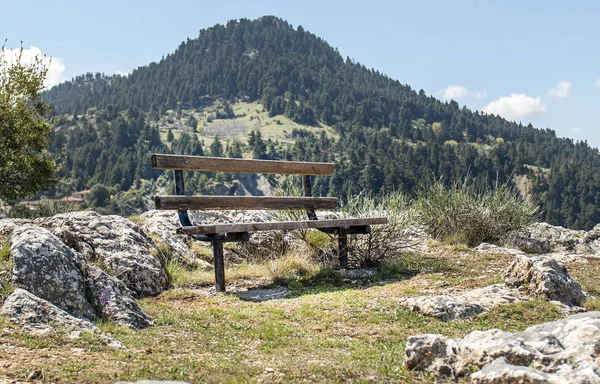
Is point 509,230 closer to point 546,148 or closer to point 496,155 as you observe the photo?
point 496,155

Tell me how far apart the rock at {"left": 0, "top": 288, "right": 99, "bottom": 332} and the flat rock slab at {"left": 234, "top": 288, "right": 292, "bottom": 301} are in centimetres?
236

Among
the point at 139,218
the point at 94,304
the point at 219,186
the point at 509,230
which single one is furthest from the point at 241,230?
the point at 219,186

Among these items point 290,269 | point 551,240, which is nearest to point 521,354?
point 290,269

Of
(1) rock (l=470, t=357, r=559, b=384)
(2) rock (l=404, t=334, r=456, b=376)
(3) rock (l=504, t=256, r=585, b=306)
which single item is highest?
(1) rock (l=470, t=357, r=559, b=384)

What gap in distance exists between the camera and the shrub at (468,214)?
10.7 meters

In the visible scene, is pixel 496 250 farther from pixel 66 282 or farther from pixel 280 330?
pixel 66 282

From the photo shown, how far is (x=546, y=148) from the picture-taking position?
18038 centimetres

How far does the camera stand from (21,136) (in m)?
21.9

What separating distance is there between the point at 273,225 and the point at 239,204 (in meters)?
0.73

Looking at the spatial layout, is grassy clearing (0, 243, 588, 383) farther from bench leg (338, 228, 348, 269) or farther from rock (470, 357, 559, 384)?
bench leg (338, 228, 348, 269)

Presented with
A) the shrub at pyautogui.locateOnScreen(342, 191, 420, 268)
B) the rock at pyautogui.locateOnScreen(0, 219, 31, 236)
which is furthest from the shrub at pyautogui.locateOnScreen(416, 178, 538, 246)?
the rock at pyautogui.locateOnScreen(0, 219, 31, 236)

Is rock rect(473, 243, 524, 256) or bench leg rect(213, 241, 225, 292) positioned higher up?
bench leg rect(213, 241, 225, 292)

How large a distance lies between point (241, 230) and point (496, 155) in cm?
16688

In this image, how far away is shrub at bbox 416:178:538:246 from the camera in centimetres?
1066
